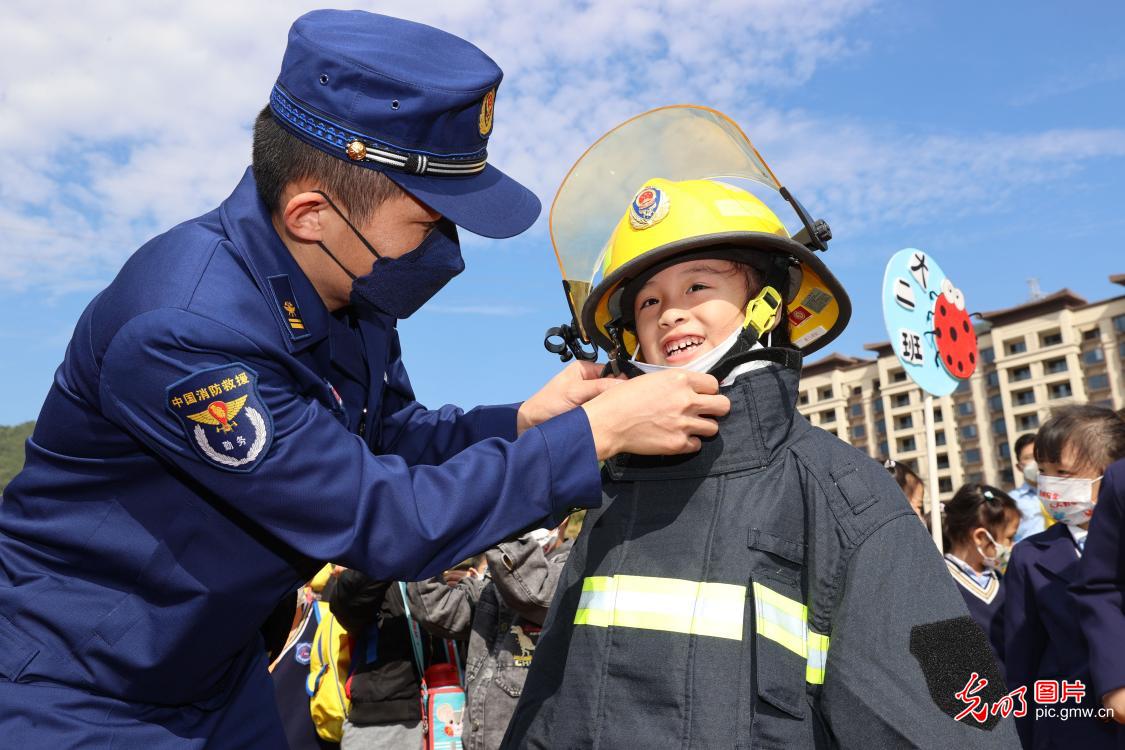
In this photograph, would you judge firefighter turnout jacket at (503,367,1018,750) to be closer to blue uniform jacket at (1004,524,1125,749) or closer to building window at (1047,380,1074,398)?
blue uniform jacket at (1004,524,1125,749)

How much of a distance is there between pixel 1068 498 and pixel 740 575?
13.4 feet

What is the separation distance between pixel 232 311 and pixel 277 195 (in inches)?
19.3

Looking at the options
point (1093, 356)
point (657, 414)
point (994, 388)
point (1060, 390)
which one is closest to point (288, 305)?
point (657, 414)

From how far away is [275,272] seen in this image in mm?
2557

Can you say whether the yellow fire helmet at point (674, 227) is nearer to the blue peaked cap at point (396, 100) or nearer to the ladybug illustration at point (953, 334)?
the blue peaked cap at point (396, 100)

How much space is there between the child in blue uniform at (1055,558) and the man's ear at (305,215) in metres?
4.47

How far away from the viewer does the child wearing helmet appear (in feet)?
7.13

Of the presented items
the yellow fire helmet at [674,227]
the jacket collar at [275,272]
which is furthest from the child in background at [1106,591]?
the jacket collar at [275,272]

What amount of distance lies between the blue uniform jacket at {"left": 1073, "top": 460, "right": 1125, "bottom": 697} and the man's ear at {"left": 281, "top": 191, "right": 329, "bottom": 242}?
12.1 feet

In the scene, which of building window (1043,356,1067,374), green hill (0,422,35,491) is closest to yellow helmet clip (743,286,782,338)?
green hill (0,422,35,491)

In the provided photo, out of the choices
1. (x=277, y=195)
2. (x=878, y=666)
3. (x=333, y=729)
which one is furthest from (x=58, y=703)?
(x=333, y=729)

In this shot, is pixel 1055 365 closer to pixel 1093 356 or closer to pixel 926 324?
pixel 1093 356

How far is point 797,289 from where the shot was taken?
3.13m

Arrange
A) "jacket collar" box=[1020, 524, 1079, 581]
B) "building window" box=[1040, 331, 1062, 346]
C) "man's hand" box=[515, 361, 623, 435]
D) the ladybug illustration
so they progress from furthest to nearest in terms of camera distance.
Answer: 1. "building window" box=[1040, 331, 1062, 346]
2. the ladybug illustration
3. "jacket collar" box=[1020, 524, 1079, 581]
4. "man's hand" box=[515, 361, 623, 435]
